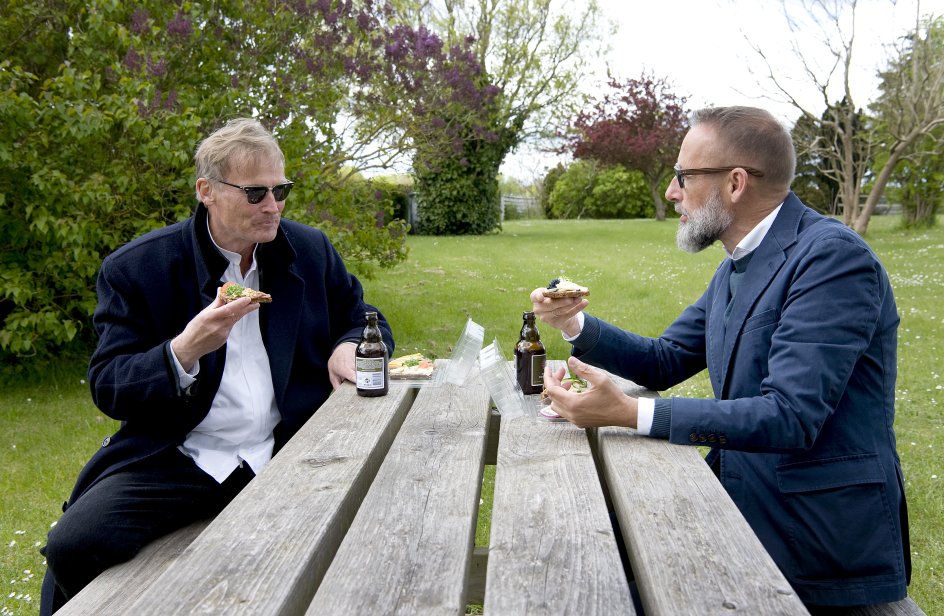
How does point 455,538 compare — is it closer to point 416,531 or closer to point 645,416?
point 416,531

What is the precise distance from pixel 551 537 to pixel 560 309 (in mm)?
1176

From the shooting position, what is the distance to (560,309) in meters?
2.79

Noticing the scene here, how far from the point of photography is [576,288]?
2.77 metres

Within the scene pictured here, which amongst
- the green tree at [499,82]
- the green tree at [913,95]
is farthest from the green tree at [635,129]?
the green tree at [913,95]

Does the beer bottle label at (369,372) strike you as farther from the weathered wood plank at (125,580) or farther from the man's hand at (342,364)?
the weathered wood plank at (125,580)

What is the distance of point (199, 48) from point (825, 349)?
6.26m

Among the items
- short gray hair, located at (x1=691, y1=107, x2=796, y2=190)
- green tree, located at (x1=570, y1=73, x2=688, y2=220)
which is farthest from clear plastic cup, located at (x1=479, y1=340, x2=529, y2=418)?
green tree, located at (x1=570, y1=73, x2=688, y2=220)

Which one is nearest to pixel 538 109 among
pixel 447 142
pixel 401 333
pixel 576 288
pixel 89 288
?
pixel 447 142

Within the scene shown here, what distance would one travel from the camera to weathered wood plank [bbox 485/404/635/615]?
149cm

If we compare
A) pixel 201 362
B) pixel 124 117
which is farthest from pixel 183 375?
pixel 124 117

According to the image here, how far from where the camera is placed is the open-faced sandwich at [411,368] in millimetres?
3148

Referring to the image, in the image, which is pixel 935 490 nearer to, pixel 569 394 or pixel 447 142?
pixel 569 394

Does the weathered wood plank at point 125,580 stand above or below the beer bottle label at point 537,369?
below

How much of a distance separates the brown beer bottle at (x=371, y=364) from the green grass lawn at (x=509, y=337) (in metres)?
1.57
